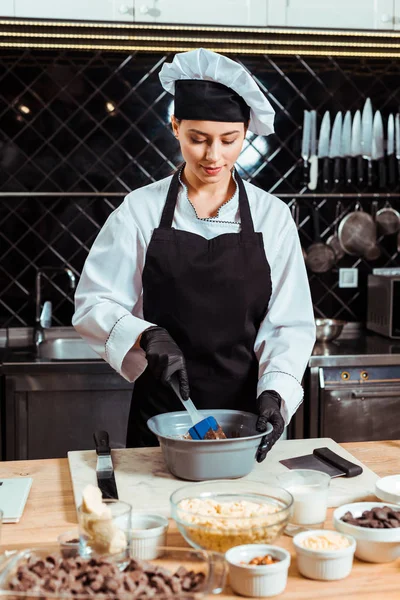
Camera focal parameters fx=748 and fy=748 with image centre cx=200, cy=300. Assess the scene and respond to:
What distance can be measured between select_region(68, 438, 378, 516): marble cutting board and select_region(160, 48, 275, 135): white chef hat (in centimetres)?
80

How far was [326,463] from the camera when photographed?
1588mm

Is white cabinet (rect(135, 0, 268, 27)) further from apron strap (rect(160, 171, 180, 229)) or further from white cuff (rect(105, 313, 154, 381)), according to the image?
white cuff (rect(105, 313, 154, 381))

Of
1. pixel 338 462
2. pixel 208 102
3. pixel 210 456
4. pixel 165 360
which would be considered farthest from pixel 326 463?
pixel 208 102

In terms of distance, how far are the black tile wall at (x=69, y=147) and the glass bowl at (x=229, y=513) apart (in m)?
2.22

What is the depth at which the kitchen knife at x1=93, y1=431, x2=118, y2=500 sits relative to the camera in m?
1.41

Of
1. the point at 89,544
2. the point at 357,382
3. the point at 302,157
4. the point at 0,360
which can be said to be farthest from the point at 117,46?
the point at 89,544

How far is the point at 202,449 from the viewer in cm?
142

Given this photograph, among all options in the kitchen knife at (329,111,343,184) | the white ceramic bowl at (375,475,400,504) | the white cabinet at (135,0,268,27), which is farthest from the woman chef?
the kitchen knife at (329,111,343,184)

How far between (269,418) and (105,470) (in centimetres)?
36

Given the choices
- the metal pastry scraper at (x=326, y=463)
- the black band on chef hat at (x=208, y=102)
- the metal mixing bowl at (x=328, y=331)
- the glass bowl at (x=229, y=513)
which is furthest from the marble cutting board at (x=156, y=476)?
the metal mixing bowl at (x=328, y=331)

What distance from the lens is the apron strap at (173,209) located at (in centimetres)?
196

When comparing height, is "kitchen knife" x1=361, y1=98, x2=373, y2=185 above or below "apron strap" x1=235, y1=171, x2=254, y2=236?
above

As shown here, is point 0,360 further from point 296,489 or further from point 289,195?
point 296,489

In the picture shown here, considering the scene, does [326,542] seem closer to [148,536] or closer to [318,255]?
[148,536]
